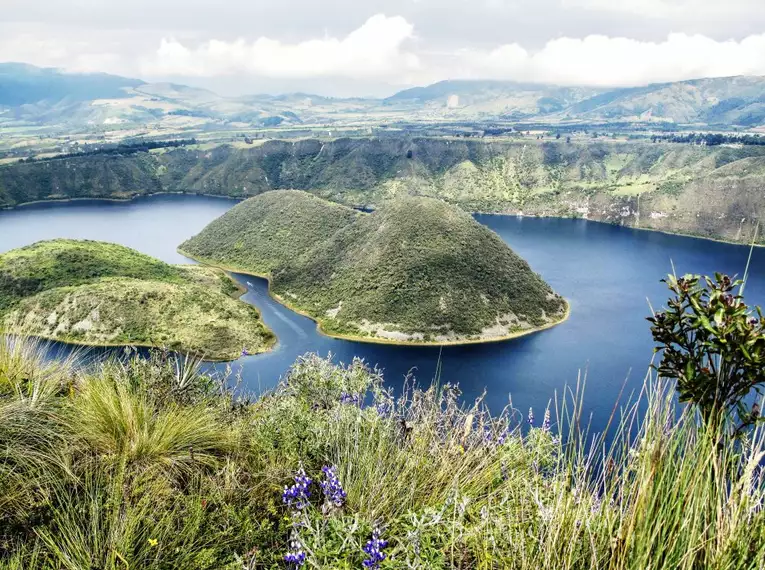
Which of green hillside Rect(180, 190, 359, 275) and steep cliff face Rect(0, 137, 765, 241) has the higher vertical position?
steep cliff face Rect(0, 137, 765, 241)

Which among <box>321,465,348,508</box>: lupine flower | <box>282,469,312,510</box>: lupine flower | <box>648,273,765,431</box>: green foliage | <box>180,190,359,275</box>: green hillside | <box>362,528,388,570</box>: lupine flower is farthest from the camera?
<box>180,190,359,275</box>: green hillside

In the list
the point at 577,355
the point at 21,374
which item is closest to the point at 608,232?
the point at 577,355

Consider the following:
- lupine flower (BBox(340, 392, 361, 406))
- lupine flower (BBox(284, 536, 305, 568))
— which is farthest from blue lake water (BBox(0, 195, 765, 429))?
lupine flower (BBox(284, 536, 305, 568))

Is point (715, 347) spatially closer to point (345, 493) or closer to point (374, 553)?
point (374, 553)

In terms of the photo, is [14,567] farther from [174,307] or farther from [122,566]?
[174,307]

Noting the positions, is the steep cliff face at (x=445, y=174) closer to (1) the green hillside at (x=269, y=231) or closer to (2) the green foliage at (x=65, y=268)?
(1) the green hillside at (x=269, y=231)

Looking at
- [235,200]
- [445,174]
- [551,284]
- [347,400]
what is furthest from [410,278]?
[235,200]

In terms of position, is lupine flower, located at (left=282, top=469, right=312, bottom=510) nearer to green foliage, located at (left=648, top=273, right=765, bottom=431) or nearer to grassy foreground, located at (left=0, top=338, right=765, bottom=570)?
grassy foreground, located at (left=0, top=338, right=765, bottom=570)
